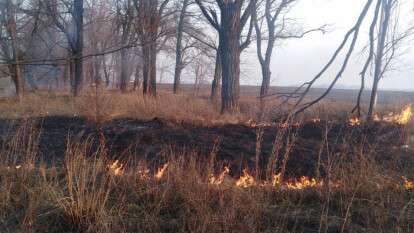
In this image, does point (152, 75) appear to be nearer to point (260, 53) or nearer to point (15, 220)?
point (260, 53)

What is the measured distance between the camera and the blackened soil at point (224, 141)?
6289 millimetres

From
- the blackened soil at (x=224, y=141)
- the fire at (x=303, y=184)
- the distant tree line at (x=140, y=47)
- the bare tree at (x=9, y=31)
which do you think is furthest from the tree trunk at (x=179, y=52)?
the fire at (x=303, y=184)

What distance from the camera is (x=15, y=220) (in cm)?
358

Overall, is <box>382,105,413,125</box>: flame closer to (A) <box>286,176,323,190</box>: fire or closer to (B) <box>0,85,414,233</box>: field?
(B) <box>0,85,414,233</box>: field

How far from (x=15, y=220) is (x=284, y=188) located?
8.78ft

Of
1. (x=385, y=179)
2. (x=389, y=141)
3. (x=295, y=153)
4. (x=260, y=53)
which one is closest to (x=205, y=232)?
(x=385, y=179)

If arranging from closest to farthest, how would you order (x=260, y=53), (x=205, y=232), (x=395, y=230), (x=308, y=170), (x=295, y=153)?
(x=205, y=232) < (x=395, y=230) < (x=308, y=170) < (x=295, y=153) < (x=260, y=53)

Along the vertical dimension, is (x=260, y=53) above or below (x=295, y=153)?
above

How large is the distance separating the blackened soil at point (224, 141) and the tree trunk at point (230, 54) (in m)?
2.62

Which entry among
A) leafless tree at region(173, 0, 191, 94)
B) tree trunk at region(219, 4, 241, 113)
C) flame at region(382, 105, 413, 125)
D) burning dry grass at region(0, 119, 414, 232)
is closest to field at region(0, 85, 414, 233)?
burning dry grass at region(0, 119, 414, 232)

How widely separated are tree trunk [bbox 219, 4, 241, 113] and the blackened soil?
8.59 feet

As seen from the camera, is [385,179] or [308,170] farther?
[308,170]

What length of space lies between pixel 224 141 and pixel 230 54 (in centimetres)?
463

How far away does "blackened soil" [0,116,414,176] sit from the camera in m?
6.29
